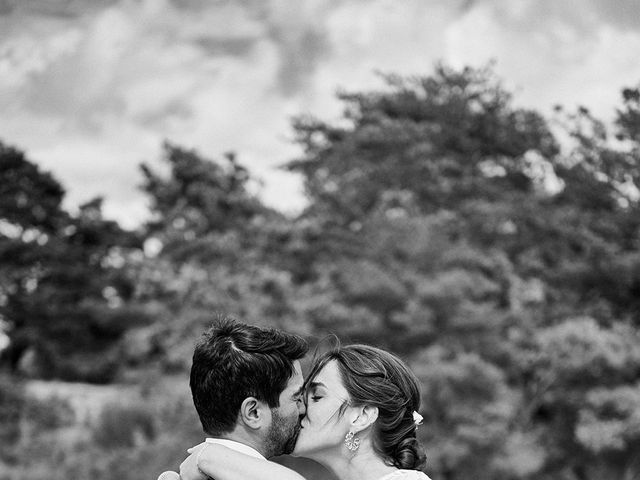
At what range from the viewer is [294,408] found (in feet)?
6.80

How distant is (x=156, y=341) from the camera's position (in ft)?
47.4

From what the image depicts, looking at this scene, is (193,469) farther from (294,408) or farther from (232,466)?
(294,408)

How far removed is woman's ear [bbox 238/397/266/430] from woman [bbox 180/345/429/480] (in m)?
0.18

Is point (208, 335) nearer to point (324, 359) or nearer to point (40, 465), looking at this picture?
point (324, 359)

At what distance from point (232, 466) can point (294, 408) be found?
0.20 meters

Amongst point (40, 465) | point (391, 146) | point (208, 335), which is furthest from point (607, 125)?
point (208, 335)

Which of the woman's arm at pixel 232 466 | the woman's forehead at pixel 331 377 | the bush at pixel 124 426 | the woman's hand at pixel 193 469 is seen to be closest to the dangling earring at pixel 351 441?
the woman's forehead at pixel 331 377

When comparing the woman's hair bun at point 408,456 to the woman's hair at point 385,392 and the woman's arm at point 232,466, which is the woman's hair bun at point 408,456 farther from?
the woman's arm at point 232,466

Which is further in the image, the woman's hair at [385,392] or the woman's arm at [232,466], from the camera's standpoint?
the woman's hair at [385,392]

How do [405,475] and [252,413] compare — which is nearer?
[252,413]

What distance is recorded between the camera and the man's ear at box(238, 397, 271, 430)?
197 cm

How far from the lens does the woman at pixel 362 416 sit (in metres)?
2.16

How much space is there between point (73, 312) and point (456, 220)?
714 centimetres

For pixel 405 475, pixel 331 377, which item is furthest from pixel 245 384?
pixel 405 475
